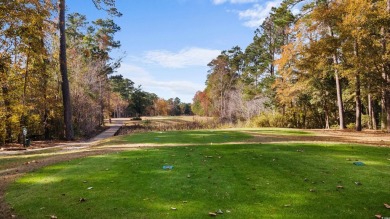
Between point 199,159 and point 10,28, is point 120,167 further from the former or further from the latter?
point 10,28

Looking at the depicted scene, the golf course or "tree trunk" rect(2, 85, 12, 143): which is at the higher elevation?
"tree trunk" rect(2, 85, 12, 143)

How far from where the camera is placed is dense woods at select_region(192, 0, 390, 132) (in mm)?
16578

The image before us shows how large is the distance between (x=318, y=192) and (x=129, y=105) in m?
71.2

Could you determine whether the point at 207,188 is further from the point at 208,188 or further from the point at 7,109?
the point at 7,109

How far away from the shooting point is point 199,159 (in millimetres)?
9023

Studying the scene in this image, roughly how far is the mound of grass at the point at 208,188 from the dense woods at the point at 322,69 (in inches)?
409

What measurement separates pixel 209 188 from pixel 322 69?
2006 centimetres

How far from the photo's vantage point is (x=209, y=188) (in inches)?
231

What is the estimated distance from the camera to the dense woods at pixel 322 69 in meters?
16.6

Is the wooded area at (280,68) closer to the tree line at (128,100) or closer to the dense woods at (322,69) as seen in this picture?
the dense woods at (322,69)

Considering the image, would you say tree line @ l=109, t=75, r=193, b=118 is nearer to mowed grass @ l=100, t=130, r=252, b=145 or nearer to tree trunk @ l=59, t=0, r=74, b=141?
tree trunk @ l=59, t=0, r=74, b=141

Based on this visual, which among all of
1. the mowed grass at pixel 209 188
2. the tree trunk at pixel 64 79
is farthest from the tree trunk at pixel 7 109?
the mowed grass at pixel 209 188

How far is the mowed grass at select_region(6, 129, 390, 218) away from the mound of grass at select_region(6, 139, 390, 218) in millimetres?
16

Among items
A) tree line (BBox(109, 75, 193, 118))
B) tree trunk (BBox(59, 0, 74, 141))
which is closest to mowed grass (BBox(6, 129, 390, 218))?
tree trunk (BBox(59, 0, 74, 141))
